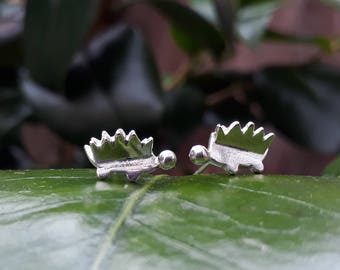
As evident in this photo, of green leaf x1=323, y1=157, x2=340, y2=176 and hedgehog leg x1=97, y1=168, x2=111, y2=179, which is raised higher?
hedgehog leg x1=97, y1=168, x2=111, y2=179

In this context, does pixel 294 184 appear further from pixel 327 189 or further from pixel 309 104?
pixel 309 104

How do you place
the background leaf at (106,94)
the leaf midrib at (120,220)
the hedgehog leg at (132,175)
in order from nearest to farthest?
the leaf midrib at (120,220)
the hedgehog leg at (132,175)
the background leaf at (106,94)

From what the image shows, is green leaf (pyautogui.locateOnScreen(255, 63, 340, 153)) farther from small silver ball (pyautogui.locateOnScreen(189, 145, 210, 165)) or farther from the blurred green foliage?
small silver ball (pyautogui.locateOnScreen(189, 145, 210, 165))

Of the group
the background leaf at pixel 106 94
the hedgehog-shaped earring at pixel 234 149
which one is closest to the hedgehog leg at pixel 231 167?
the hedgehog-shaped earring at pixel 234 149

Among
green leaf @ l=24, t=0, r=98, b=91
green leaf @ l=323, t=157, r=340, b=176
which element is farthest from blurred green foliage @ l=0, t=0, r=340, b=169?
green leaf @ l=323, t=157, r=340, b=176

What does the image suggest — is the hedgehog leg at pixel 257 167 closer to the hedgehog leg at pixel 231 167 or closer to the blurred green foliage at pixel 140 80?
the hedgehog leg at pixel 231 167

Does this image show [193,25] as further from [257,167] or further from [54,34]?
[257,167]
